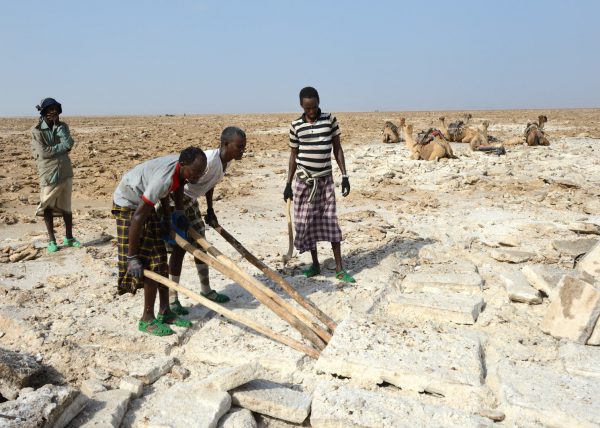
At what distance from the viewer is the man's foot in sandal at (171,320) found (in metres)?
3.66

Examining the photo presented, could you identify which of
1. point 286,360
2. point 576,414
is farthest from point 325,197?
point 576,414

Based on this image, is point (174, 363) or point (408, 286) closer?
point (174, 363)

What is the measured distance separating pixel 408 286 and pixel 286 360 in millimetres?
1605

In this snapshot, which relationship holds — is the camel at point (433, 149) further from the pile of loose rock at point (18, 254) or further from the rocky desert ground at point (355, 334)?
the pile of loose rock at point (18, 254)

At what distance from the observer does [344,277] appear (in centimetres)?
458

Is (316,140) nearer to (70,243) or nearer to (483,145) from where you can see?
(70,243)

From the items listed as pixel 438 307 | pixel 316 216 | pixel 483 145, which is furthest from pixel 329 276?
pixel 483 145

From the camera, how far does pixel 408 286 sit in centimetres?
446

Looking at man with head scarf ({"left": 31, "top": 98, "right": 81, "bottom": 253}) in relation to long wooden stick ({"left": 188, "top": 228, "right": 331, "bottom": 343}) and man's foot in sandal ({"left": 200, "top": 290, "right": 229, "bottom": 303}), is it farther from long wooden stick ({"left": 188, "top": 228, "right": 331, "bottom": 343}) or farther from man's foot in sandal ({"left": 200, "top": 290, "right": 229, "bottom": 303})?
long wooden stick ({"left": 188, "top": 228, "right": 331, "bottom": 343})

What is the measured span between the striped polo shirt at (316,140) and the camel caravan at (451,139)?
278 inches

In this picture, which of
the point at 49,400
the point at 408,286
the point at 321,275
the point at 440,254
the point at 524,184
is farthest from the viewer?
the point at 524,184

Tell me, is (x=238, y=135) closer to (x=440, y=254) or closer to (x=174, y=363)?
(x=174, y=363)

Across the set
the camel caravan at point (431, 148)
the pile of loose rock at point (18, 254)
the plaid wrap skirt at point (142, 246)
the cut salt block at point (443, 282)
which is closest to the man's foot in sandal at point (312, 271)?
the cut salt block at point (443, 282)

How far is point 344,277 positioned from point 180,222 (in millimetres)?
1637
